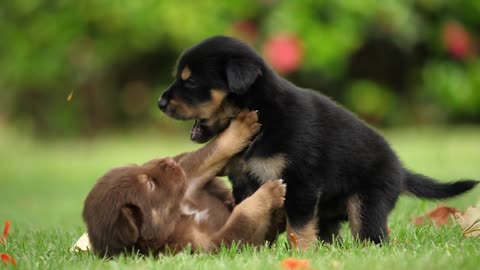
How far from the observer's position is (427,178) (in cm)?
470

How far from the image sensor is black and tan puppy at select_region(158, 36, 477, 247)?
13.4ft

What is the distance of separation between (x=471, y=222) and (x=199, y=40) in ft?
36.2

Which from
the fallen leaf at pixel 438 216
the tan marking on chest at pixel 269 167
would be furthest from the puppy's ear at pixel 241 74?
the fallen leaf at pixel 438 216

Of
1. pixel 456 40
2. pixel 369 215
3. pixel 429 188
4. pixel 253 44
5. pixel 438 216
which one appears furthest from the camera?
pixel 456 40

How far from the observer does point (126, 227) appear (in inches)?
147

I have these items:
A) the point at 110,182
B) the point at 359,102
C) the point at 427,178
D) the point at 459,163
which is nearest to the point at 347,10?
the point at 359,102

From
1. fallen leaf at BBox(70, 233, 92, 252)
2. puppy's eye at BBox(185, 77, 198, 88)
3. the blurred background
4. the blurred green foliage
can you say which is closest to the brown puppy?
puppy's eye at BBox(185, 77, 198, 88)

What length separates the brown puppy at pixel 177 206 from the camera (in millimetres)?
3762

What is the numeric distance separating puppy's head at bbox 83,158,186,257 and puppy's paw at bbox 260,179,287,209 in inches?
18.4

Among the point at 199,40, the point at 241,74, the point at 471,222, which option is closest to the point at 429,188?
the point at 471,222

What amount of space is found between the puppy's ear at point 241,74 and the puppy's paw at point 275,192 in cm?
53

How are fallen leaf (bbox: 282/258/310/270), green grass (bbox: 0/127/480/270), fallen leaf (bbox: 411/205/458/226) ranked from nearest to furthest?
fallen leaf (bbox: 282/258/310/270) → green grass (bbox: 0/127/480/270) → fallen leaf (bbox: 411/205/458/226)

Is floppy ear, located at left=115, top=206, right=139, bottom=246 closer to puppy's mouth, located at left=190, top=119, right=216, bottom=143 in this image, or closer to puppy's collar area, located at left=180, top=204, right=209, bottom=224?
puppy's collar area, located at left=180, top=204, right=209, bottom=224

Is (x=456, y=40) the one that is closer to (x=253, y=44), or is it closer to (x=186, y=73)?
(x=253, y=44)
